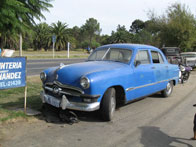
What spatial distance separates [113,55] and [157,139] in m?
2.71

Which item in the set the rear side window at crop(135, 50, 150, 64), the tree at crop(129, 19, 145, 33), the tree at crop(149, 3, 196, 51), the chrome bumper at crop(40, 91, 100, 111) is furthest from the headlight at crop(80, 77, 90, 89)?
the tree at crop(129, 19, 145, 33)

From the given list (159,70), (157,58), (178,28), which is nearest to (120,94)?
(159,70)

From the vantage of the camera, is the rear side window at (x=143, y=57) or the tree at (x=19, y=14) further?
the rear side window at (x=143, y=57)

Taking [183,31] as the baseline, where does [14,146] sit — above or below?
below

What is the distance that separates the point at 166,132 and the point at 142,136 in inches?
23.0

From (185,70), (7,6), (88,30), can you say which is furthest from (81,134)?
(88,30)

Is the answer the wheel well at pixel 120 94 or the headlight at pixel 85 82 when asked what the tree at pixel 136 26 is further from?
the headlight at pixel 85 82

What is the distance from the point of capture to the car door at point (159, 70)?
650 cm

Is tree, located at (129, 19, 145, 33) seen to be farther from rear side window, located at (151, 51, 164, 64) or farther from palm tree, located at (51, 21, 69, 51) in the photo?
rear side window, located at (151, 51, 164, 64)

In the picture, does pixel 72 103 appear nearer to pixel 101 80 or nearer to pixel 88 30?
pixel 101 80

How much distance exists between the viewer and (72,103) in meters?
4.52

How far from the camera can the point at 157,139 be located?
402 cm

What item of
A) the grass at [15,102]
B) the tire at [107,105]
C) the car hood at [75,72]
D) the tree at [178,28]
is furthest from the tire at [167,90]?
the tree at [178,28]

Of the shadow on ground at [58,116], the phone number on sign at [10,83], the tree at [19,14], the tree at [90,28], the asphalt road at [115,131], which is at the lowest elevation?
the asphalt road at [115,131]
